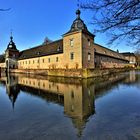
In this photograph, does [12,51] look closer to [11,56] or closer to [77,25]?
[11,56]

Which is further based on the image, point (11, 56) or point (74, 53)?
point (11, 56)

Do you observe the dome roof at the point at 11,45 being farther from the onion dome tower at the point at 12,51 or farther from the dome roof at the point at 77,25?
the dome roof at the point at 77,25

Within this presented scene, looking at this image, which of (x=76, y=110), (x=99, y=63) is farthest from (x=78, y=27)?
(x=76, y=110)

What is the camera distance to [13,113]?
740cm

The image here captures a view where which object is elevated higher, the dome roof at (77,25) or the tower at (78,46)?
the dome roof at (77,25)

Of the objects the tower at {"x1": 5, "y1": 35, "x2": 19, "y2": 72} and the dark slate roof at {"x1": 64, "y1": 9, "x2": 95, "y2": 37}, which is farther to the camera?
the tower at {"x1": 5, "y1": 35, "x2": 19, "y2": 72}

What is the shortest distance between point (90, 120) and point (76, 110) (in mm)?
1577

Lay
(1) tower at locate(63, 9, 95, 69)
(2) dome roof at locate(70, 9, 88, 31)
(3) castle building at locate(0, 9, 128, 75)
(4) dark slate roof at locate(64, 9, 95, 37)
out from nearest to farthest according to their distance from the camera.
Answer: (1) tower at locate(63, 9, 95, 69), (3) castle building at locate(0, 9, 128, 75), (4) dark slate roof at locate(64, 9, 95, 37), (2) dome roof at locate(70, 9, 88, 31)

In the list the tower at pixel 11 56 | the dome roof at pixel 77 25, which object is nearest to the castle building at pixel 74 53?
the dome roof at pixel 77 25

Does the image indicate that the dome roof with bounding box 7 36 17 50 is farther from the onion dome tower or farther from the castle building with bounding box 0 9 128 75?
the castle building with bounding box 0 9 128 75

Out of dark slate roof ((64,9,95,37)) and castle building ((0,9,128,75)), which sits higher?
dark slate roof ((64,9,95,37))

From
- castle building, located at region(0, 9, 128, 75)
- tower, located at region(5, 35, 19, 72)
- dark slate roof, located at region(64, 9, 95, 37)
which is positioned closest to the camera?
castle building, located at region(0, 9, 128, 75)

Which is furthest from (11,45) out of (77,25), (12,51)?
(77,25)

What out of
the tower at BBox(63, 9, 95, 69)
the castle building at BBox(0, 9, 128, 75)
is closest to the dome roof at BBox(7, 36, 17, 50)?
the castle building at BBox(0, 9, 128, 75)
